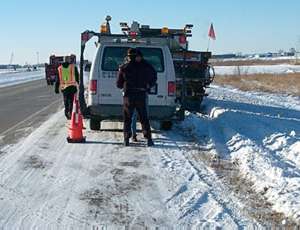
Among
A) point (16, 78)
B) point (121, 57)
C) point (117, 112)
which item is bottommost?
point (16, 78)

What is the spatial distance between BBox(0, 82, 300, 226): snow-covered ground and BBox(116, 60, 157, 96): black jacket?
3.68ft

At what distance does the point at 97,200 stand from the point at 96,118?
5445 millimetres

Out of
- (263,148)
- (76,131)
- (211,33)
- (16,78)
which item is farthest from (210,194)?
(16,78)

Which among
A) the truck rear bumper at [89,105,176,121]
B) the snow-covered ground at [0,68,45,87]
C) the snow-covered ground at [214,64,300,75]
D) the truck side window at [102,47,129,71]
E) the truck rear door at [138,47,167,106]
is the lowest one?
the snow-covered ground at [0,68,45,87]

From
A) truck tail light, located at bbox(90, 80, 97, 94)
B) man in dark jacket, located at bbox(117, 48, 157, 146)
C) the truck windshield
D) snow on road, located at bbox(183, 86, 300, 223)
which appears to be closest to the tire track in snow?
snow on road, located at bbox(183, 86, 300, 223)

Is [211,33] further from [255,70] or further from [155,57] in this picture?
[255,70]

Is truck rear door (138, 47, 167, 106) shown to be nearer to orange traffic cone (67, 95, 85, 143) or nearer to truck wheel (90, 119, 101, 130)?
truck wheel (90, 119, 101, 130)

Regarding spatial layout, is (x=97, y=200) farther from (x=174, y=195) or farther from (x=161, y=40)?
(x=161, y=40)

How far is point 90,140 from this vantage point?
1125 centimetres

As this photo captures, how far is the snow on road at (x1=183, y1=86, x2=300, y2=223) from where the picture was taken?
6.66 metres

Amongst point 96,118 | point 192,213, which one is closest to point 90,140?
point 96,118

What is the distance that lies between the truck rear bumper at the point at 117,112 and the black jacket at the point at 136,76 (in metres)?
1.21

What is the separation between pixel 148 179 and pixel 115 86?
14.2 ft

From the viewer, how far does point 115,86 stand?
1177 cm
